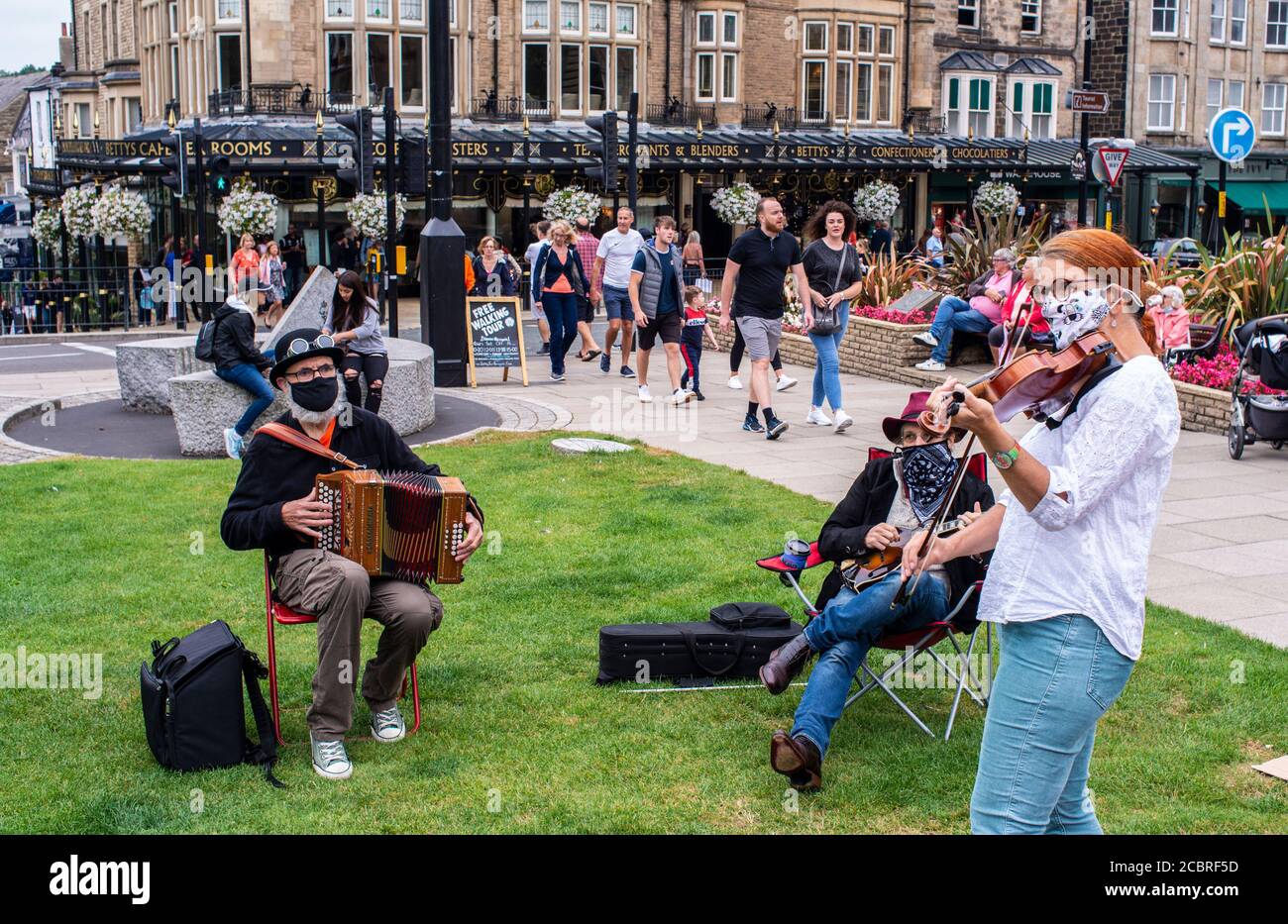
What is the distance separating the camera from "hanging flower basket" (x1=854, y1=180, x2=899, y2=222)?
4069cm

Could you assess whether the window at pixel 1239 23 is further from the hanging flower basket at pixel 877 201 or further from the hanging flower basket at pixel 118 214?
the hanging flower basket at pixel 118 214

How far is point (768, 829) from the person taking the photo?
5.05 meters

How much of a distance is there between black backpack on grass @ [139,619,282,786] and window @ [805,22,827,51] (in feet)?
135

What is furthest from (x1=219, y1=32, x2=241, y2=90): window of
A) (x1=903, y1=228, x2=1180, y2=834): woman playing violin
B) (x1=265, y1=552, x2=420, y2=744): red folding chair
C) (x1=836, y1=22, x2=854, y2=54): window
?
(x1=903, y1=228, x2=1180, y2=834): woman playing violin

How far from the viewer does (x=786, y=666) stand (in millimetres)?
5887

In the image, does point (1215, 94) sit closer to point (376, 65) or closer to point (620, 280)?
point (376, 65)

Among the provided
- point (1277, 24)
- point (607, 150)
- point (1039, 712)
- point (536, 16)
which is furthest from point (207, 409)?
point (1277, 24)

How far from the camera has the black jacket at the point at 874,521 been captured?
19.0 feet

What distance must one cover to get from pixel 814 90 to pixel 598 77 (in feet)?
24.7

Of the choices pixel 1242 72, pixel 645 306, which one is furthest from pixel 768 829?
pixel 1242 72

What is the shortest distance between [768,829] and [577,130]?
3545 cm

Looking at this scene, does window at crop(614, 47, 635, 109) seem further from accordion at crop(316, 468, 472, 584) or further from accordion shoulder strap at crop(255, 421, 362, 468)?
accordion at crop(316, 468, 472, 584)

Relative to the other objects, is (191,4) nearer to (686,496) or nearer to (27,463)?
(27,463)

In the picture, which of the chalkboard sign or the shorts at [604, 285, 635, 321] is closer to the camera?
the chalkboard sign
